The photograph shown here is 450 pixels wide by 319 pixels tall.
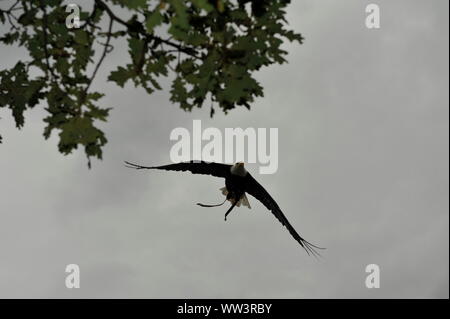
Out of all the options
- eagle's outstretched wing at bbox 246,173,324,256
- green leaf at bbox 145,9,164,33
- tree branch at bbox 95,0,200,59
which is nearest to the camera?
green leaf at bbox 145,9,164,33

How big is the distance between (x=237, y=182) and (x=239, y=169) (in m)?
0.47

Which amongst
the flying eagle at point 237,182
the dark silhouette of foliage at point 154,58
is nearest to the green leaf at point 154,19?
the dark silhouette of foliage at point 154,58

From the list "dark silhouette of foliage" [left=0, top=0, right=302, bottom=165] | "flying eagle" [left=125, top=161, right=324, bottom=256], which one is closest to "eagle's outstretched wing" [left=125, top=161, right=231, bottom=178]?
"flying eagle" [left=125, top=161, right=324, bottom=256]

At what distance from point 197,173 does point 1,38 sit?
227 inches

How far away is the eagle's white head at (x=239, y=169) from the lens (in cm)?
1162

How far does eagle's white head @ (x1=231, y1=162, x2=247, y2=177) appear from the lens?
38.1 ft

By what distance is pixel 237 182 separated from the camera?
12.0 meters

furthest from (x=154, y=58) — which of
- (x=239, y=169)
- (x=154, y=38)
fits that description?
(x=239, y=169)

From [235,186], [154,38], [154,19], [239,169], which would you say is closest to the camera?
[154,19]

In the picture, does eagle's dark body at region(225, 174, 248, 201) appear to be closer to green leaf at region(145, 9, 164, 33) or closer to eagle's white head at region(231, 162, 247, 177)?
eagle's white head at region(231, 162, 247, 177)

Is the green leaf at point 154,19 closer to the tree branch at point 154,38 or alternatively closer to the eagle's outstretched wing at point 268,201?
the tree branch at point 154,38

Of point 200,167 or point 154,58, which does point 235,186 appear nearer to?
point 200,167
